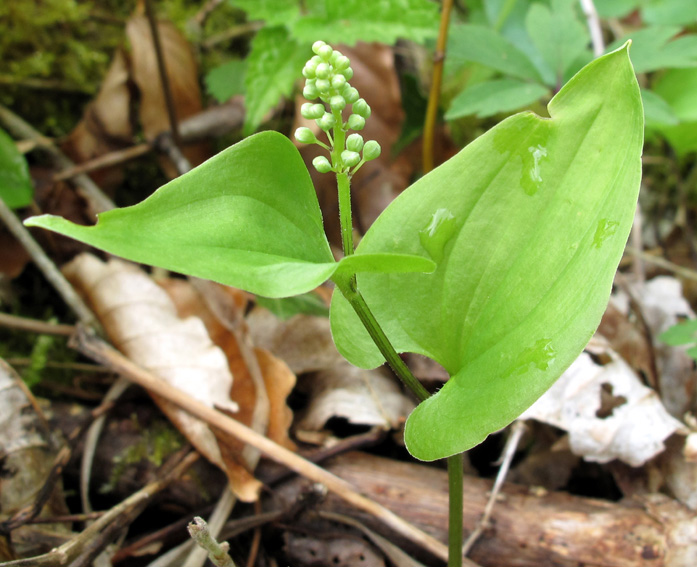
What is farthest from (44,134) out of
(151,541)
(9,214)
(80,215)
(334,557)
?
(334,557)

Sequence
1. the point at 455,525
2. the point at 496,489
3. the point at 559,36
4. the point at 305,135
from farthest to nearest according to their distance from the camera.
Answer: the point at 559,36
the point at 496,489
the point at 455,525
the point at 305,135

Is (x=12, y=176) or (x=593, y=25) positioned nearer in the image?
(x=12, y=176)

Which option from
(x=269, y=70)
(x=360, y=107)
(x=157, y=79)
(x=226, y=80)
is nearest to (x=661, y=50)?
(x=269, y=70)

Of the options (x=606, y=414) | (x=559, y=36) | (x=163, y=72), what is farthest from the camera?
(x=163, y=72)

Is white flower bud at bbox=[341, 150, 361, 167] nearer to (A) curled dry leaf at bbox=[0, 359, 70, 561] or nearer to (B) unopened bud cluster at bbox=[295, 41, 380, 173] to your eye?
(B) unopened bud cluster at bbox=[295, 41, 380, 173]

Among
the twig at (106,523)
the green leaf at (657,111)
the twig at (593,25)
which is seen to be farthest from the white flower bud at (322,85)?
the twig at (593,25)

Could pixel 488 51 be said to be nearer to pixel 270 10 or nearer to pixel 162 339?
pixel 270 10

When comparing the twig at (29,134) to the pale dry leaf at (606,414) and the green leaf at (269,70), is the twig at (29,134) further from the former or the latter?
the pale dry leaf at (606,414)
